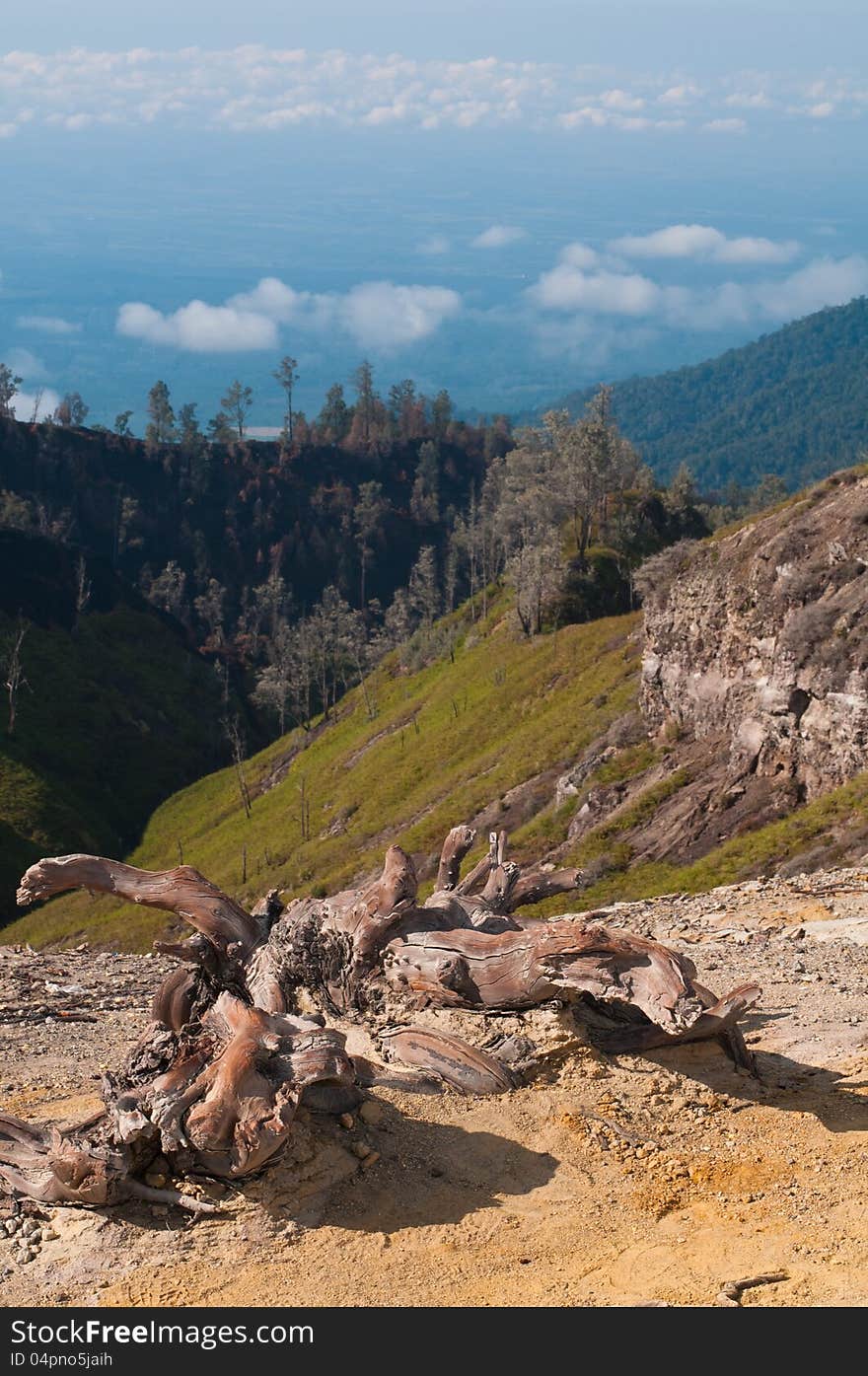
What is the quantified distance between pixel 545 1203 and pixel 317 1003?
5709mm

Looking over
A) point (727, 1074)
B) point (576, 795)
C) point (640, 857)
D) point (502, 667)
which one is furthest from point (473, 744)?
point (727, 1074)

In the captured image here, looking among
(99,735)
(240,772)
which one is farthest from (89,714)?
(240,772)

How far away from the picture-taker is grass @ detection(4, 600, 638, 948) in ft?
222

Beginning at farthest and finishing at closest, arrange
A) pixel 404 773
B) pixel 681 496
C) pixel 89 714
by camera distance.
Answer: pixel 89 714
pixel 681 496
pixel 404 773

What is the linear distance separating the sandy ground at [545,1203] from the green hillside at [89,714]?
82743 mm

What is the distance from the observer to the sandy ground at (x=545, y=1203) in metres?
12.0

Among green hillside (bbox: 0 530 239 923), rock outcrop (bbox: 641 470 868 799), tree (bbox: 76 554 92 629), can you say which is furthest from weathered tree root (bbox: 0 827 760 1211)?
tree (bbox: 76 554 92 629)

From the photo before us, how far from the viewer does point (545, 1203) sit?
44.8ft

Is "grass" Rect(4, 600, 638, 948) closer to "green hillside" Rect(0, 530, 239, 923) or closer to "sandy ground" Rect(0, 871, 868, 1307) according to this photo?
"green hillside" Rect(0, 530, 239, 923)

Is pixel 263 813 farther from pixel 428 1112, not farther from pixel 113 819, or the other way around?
pixel 428 1112

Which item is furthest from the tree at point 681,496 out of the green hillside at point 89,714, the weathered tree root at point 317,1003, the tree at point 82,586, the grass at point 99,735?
the weathered tree root at point 317,1003

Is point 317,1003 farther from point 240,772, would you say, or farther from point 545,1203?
point 240,772

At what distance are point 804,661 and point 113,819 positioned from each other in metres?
88.9

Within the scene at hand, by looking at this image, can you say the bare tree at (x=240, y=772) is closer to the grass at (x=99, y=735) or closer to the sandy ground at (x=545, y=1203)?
the grass at (x=99, y=735)
